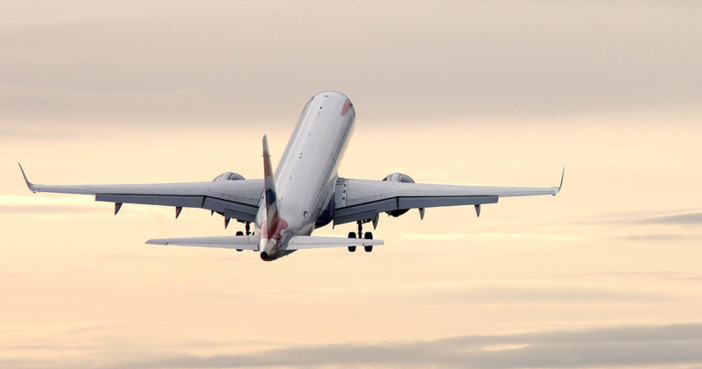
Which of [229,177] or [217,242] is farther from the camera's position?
[229,177]

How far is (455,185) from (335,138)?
8.66m

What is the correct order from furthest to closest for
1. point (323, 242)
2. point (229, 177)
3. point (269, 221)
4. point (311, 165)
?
point (229, 177) → point (311, 165) → point (269, 221) → point (323, 242)

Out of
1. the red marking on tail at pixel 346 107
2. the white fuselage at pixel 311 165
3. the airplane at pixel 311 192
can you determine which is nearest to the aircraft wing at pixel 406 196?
the airplane at pixel 311 192

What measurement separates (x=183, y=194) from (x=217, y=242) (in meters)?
16.4

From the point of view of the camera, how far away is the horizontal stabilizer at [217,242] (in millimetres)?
78812

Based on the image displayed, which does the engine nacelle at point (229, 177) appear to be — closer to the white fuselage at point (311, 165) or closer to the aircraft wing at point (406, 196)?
the white fuselage at point (311, 165)

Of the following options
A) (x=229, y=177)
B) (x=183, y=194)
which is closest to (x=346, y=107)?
(x=229, y=177)

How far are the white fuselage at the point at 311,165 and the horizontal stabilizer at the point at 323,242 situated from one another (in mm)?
1118

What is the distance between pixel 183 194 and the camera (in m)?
97.5

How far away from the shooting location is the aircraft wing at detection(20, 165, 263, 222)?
96.8 metres

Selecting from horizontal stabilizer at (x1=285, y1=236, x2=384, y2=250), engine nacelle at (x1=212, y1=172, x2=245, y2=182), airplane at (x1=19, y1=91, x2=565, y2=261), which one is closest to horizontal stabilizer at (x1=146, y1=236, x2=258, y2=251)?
horizontal stabilizer at (x1=285, y1=236, x2=384, y2=250)

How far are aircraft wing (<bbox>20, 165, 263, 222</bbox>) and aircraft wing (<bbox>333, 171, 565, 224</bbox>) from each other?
531cm

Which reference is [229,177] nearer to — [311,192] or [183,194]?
[183,194]

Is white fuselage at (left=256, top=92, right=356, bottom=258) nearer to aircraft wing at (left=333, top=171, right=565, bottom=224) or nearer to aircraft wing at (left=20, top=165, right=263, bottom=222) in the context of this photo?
aircraft wing at (left=333, top=171, right=565, bottom=224)
